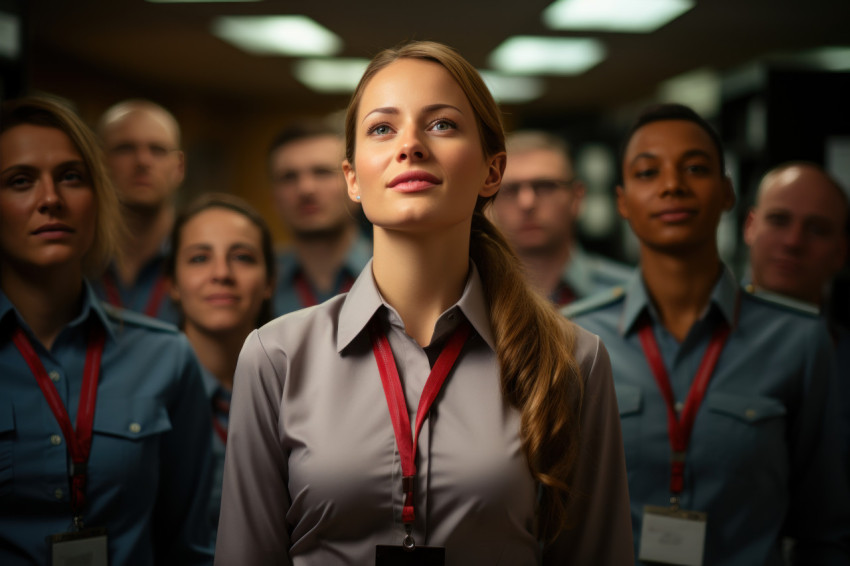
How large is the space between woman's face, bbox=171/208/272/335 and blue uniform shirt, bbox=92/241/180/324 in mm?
541

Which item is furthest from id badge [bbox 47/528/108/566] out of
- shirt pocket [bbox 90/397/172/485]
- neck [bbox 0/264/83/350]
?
neck [bbox 0/264/83/350]

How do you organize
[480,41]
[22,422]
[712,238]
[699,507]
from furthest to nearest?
[480,41] → [712,238] → [699,507] → [22,422]

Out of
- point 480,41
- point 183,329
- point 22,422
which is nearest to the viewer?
point 22,422

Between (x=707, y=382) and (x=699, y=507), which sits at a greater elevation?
(x=707, y=382)

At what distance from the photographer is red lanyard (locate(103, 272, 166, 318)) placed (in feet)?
9.37

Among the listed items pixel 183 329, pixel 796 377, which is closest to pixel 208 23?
pixel 183 329

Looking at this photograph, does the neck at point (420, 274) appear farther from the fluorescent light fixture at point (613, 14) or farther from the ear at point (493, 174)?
the fluorescent light fixture at point (613, 14)

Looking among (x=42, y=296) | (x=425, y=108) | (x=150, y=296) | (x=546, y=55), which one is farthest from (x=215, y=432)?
(x=546, y=55)

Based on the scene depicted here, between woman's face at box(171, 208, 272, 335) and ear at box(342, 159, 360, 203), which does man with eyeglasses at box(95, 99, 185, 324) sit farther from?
ear at box(342, 159, 360, 203)

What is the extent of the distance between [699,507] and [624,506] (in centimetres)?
51

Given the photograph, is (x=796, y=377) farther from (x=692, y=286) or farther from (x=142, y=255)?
(x=142, y=255)

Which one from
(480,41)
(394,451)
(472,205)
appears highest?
(480,41)

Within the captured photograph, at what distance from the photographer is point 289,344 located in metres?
1.50

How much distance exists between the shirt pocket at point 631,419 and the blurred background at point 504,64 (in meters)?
2.21
